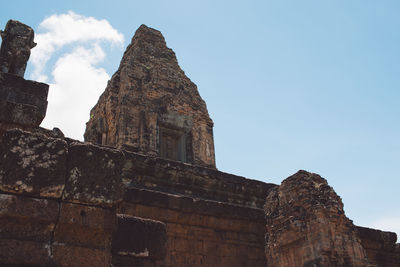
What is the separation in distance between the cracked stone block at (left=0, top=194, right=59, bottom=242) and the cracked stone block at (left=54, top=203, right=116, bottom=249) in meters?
0.07

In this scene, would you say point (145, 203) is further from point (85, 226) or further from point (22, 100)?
point (85, 226)

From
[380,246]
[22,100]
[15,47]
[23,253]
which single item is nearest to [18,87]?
[22,100]

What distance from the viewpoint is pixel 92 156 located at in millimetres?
3006

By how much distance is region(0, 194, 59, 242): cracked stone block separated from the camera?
8.59 ft

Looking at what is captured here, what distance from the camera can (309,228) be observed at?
18.6 ft

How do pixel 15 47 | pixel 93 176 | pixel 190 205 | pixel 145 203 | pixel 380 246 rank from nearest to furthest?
pixel 93 176 → pixel 15 47 → pixel 145 203 → pixel 190 205 → pixel 380 246

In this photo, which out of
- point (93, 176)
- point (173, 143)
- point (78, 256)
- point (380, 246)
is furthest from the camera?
point (173, 143)

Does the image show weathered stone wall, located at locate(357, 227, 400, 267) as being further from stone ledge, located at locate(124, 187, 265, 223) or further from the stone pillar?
the stone pillar

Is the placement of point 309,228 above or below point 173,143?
below

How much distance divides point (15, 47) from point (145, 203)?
2720 mm

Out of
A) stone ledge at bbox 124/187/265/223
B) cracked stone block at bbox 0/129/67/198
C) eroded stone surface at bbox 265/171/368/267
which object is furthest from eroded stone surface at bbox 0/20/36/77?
eroded stone surface at bbox 265/171/368/267

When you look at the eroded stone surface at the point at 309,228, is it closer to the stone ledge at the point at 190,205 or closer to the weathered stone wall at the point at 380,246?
the stone ledge at the point at 190,205

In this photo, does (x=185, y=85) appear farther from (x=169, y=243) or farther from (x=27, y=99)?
(x=27, y=99)

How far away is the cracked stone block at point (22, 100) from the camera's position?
11.9 feet
